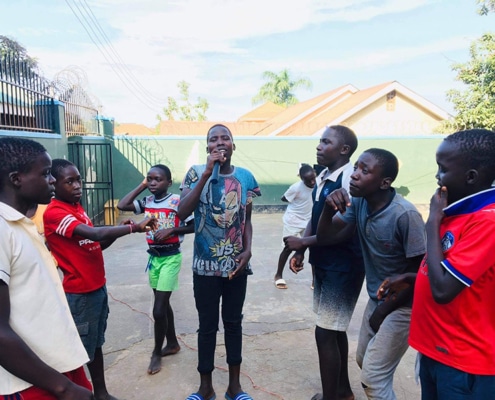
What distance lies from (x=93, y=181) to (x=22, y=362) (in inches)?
360

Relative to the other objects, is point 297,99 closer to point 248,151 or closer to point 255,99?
point 255,99

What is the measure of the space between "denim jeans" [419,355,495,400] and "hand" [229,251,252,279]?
4.08ft

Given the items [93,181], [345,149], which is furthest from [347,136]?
[93,181]

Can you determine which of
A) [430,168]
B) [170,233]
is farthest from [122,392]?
[430,168]

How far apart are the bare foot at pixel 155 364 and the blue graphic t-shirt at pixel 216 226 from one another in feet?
3.40

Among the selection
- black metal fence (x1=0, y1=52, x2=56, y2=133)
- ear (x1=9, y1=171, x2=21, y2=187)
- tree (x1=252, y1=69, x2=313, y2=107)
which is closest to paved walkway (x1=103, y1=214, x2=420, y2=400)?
ear (x1=9, y1=171, x2=21, y2=187)

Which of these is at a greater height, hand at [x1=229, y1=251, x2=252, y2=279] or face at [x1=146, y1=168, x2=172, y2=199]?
face at [x1=146, y1=168, x2=172, y2=199]

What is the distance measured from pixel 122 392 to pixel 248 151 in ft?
31.6

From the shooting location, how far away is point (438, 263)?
4.99 feet

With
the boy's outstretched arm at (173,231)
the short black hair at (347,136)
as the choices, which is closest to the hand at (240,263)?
the boy's outstretched arm at (173,231)

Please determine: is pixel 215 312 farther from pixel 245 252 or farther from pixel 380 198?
pixel 380 198

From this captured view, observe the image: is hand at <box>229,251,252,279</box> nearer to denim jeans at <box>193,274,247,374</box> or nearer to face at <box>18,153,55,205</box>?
denim jeans at <box>193,274,247,374</box>

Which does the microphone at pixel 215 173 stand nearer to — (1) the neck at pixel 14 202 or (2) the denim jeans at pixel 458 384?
(1) the neck at pixel 14 202

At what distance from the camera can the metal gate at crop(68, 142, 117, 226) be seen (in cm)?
842
